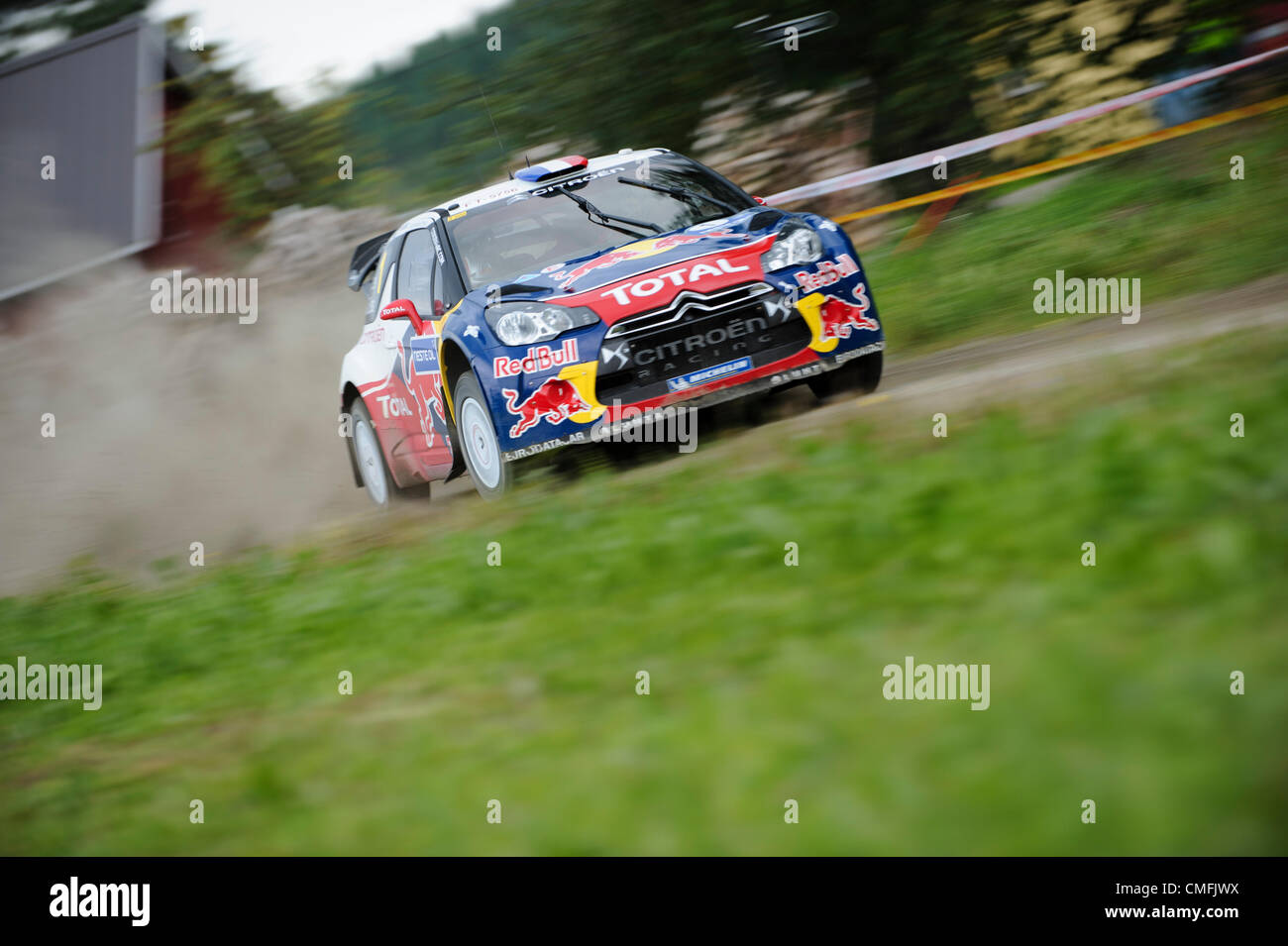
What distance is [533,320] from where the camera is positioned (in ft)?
23.0

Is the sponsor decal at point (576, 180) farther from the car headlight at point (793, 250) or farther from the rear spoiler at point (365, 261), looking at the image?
the rear spoiler at point (365, 261)

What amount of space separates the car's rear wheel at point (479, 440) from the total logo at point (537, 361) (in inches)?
10.3

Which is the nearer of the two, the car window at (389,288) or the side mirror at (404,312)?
the side mirror at (404,312)

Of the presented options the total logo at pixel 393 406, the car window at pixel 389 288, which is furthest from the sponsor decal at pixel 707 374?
the car window at pixel 389 288

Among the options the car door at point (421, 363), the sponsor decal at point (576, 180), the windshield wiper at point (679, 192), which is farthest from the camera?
the sponsor decal at point (576, 180)

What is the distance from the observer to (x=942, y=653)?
12.5 feet

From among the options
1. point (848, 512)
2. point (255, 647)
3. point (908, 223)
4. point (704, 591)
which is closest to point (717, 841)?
point (704, 591)

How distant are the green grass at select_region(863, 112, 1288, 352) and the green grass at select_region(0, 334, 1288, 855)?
378cm

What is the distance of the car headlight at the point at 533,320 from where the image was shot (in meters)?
6.92

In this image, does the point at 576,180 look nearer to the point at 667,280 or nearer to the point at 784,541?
the point at 667,280

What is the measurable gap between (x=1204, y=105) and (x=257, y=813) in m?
12.7

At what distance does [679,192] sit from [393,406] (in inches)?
88.9
